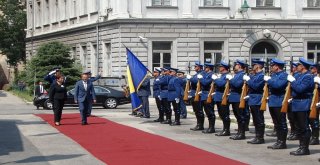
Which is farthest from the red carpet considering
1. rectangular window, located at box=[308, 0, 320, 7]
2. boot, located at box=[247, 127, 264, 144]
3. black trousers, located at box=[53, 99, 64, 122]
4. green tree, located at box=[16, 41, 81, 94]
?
rectangular window, located at box=[308, 0, 320, 7]

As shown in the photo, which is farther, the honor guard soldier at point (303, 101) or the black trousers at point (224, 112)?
the black trousers at point (224, 112)

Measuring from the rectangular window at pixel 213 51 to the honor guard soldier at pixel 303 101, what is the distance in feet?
107

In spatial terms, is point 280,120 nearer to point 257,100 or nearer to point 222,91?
point 257,100

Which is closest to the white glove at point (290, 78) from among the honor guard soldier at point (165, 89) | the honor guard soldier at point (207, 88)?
the honor guard soldier at point (207, 88)

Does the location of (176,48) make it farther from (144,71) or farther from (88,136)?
(88,136)

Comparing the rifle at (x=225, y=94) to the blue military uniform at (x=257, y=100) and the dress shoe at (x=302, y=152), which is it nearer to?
the blue military uniform at (x=257, y=100)

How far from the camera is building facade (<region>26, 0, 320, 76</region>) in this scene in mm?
45969

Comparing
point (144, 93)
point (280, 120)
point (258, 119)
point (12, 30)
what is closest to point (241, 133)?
point (258, 119)

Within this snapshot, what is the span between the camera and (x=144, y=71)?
27.1 meters

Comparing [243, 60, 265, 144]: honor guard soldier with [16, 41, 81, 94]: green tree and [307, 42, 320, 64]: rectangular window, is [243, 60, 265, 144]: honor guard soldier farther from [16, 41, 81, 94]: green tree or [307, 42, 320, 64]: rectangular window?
[307, 42, 320, 64]: rectangular window

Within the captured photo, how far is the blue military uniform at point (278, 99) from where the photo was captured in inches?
615

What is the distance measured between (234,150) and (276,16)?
32.8 metres

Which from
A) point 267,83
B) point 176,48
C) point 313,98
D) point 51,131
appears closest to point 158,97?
point 51,131

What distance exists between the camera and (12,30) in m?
79.5
